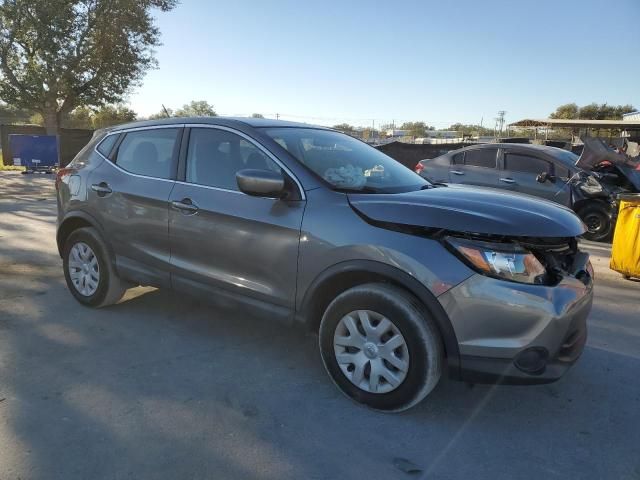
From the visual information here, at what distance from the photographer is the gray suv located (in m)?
2.71

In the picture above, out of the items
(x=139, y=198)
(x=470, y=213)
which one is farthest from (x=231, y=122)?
(x=470, y=213)

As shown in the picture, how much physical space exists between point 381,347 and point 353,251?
566 mm

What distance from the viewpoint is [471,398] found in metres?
3.26

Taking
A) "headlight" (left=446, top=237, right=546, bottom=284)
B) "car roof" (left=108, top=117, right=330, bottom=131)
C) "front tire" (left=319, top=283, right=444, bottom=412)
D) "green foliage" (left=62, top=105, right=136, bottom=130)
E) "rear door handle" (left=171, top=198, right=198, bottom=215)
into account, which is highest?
"green foliage" (left=62, top=105, right=136, bottom=130)

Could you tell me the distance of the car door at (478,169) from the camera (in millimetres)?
9242

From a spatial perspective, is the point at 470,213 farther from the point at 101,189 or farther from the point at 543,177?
the point at 543,177

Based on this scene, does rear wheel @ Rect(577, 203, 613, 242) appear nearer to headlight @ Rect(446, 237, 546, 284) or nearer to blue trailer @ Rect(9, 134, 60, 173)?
headlight @ Rect(446, 237, 546, 284)

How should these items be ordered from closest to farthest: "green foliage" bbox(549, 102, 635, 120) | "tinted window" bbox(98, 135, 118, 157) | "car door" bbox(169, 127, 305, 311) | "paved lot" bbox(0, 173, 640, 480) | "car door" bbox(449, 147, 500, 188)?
"paved lot" bbox(0, 173, 640, 480) < "car door" bbox(169, 127, 305, 311) < "tinted window" bbox(98, 135, 118, 157) < "car door" bbox(449, 147, 500, 188) < "green foliage" bbox(549, 102, 635, 120)

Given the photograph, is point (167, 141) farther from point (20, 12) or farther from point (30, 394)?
point (20, 12)

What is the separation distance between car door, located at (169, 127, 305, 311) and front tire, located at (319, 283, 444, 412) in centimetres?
42

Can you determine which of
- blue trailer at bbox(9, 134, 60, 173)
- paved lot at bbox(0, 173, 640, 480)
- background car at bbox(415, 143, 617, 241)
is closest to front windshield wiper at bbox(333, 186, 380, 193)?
paved lot at bbox(0, 173, 640, 480)

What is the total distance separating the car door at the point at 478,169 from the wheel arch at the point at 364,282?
21.9ft

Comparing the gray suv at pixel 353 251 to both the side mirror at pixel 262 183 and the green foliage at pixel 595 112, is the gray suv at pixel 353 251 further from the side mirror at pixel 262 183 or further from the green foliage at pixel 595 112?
the green foliage at pixel 595 112

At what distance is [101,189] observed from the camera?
4.36 metres
